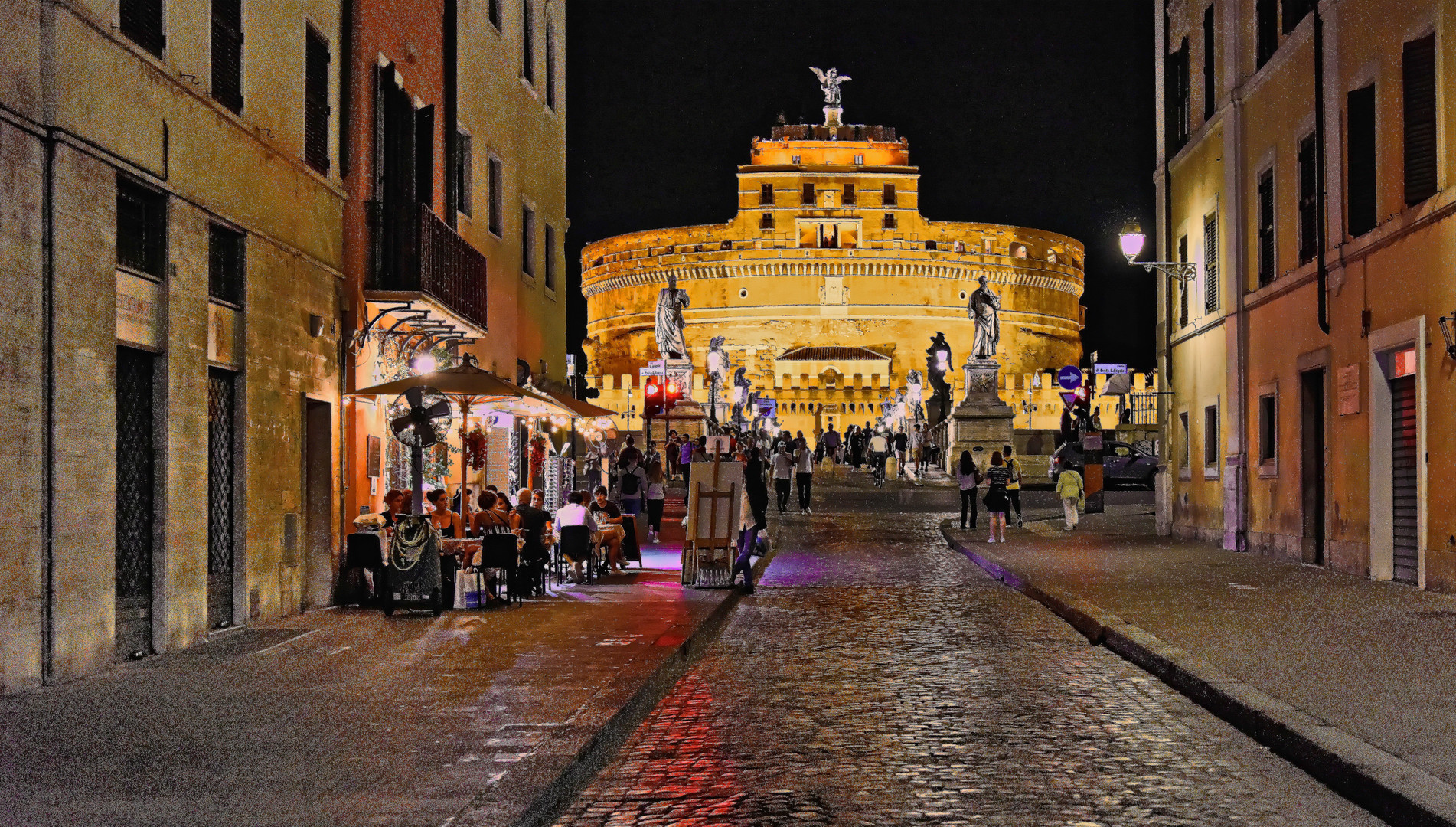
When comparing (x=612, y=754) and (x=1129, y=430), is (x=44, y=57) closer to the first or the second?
(x=612, y=754)

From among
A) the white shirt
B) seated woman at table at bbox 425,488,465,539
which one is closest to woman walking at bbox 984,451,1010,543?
the white shirt

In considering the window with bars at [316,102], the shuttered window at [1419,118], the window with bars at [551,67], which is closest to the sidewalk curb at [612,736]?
the window with bars at [316,102]

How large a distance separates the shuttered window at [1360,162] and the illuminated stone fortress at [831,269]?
8551 centimetres

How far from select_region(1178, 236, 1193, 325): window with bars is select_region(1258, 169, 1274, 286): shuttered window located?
4179mm

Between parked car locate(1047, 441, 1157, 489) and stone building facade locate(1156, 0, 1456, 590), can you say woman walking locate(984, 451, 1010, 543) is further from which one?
parked car locate(1047, 441, 1157, 489)

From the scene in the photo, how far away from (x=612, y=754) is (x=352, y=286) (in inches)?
368

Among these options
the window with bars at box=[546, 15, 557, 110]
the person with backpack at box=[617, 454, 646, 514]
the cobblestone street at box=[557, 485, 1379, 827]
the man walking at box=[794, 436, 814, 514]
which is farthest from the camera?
the man walking at box=[794, 436, 814, 514]

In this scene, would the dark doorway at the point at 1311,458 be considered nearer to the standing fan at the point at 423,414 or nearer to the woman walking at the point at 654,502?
the standing fan at the point at 423,414

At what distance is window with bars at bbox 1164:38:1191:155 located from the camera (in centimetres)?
2747

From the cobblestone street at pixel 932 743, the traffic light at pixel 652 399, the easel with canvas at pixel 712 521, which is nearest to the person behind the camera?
the cobblestone street at pixel 932 743

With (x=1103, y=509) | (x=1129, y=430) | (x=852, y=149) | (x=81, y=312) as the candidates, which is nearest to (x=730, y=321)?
(x=852, y=149)

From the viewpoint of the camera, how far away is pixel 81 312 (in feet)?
34.0

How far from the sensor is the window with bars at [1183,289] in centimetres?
2683

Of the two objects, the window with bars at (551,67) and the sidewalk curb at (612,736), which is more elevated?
the window with bars at (551,67)
